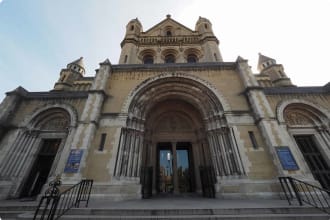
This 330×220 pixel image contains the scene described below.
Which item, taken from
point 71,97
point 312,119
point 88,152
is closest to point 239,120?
point 312,119

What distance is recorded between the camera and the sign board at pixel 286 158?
6.54 meters

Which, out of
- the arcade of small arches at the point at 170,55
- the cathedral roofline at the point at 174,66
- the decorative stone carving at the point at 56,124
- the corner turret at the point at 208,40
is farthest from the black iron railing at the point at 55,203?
the corner turret at the point at 208,40

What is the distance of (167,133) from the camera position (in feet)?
35.9

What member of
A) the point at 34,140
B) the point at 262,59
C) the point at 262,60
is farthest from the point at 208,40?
the point at 34,140

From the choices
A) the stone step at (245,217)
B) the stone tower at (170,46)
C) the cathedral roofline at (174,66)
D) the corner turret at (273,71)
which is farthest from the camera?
the corner turret at (273,71)

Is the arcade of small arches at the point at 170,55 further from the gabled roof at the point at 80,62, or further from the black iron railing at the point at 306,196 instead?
the black iron railing at the point at 306,196

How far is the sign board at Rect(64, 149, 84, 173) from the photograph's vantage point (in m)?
6.66

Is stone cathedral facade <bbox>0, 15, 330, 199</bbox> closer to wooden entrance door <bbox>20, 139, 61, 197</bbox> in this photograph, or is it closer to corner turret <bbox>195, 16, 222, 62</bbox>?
wooden entrance door <bbox>20, 139, 61, 197</bbox>

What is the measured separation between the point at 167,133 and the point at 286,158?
696cm

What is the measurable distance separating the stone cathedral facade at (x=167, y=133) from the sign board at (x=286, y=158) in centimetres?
4

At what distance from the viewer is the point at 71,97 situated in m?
9.73

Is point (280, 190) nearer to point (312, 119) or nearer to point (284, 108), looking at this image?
point (284, 108)

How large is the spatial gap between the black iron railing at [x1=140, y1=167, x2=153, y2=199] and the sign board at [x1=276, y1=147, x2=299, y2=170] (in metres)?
6.88

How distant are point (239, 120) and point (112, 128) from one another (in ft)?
24.4
